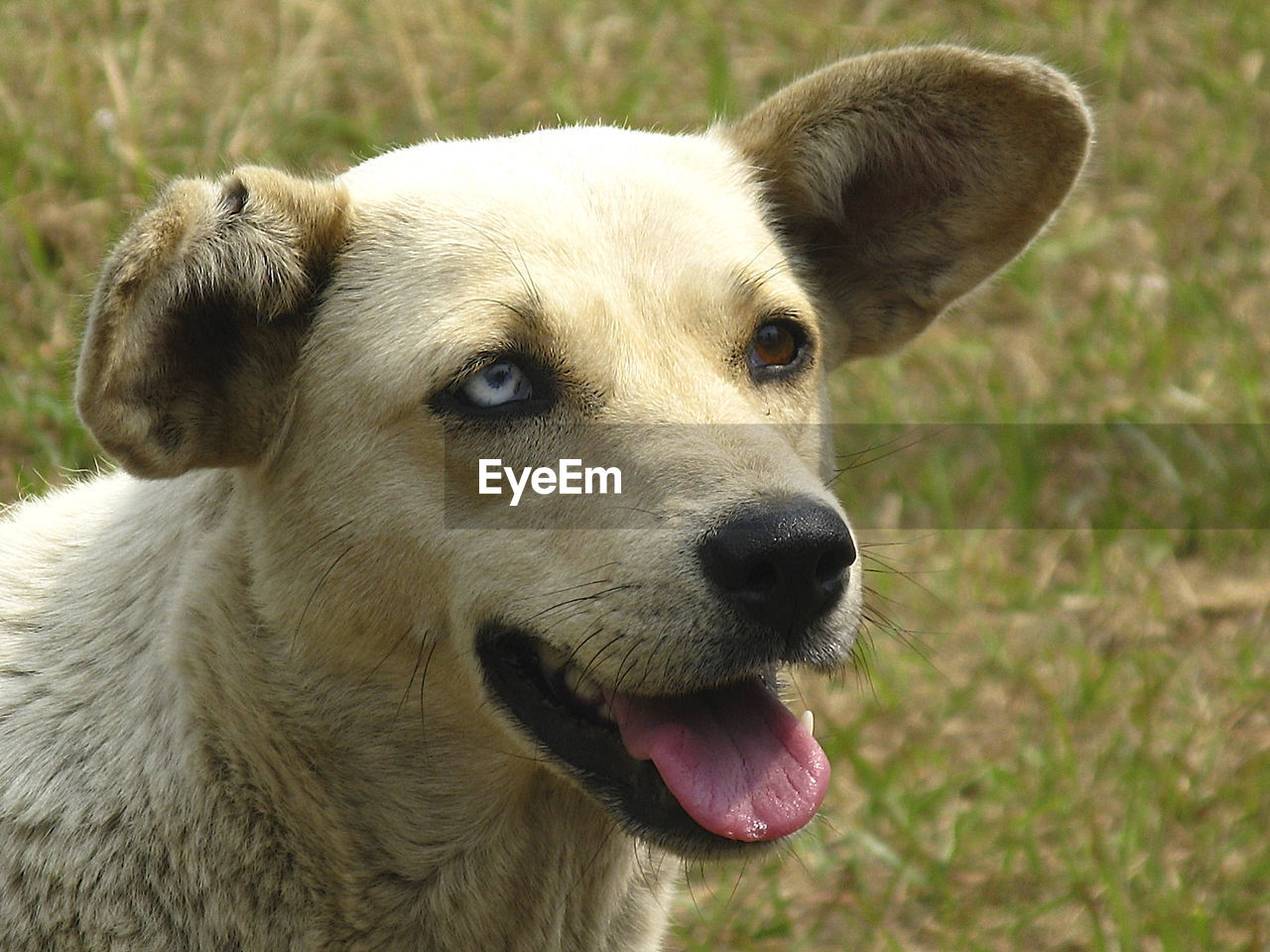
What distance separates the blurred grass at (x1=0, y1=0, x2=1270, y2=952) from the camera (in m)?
4.92

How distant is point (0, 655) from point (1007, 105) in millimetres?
2589

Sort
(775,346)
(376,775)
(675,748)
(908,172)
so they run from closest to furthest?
1. (675,748)
2. (376,775)
3. (775,346)
4. (908,172)

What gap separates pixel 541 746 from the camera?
10.6 feet

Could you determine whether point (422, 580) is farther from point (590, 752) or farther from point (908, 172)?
point (908, 172)

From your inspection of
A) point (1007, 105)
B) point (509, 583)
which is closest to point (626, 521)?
point (509, 583)

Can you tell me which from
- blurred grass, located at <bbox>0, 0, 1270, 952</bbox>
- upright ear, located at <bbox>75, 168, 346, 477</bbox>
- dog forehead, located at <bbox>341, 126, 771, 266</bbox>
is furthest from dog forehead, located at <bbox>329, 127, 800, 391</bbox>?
blurred grass, located at <bbox>0, 0, 1270, 952</bbox>

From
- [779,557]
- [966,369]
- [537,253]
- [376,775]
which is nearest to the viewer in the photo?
[779,557]

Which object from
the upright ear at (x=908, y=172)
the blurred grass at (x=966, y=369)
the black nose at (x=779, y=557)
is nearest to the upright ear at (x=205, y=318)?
the black nose at (x=779, y=557)

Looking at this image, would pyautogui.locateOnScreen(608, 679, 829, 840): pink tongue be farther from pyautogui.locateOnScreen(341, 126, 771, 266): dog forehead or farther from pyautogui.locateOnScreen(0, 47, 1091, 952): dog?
pyautogui.locateOnScreen(341, 126, 771, 266): dog forehead

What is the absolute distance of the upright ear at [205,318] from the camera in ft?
9.92

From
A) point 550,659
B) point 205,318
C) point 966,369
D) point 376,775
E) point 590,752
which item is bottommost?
point 966,369

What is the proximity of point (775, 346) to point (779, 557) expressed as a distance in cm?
77

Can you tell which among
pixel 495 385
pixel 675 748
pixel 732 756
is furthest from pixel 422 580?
pixel 732 756

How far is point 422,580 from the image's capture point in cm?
327
